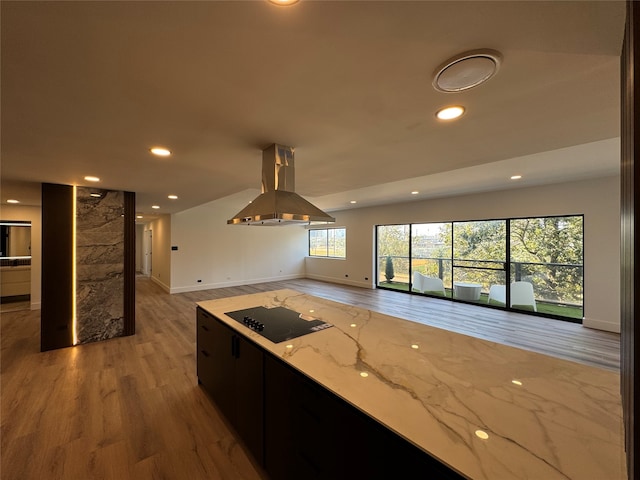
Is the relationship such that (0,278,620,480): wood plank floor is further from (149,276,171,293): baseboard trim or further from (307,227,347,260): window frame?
(307,227,347,260): window frame

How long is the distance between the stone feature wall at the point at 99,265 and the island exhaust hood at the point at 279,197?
309 cm

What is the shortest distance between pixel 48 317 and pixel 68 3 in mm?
4413

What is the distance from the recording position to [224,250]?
8.07 meters

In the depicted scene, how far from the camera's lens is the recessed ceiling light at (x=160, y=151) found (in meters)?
2.16

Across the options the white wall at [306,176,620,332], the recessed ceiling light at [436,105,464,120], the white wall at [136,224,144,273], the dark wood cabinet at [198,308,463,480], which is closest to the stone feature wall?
the dark wood cabinet at [198,308,463,480]

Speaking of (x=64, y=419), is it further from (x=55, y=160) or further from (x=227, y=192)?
(x=227, y=192)

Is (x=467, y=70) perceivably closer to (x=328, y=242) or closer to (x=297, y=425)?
(x=297, y=425)

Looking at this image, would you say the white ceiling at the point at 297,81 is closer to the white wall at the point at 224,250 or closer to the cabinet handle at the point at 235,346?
the cabinet handle at the point at 235,346

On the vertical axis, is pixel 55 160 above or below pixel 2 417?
above

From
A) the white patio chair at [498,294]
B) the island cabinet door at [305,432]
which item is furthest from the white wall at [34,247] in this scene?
the white patio chair at [498,294]

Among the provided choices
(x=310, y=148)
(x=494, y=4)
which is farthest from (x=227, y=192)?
(x=494, y=4)

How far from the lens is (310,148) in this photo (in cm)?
218

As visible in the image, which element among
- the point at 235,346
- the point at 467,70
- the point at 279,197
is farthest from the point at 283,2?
the point at 235,346

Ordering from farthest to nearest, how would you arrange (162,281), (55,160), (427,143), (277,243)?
(277,243), (162,281), (55,160), (427,143)
